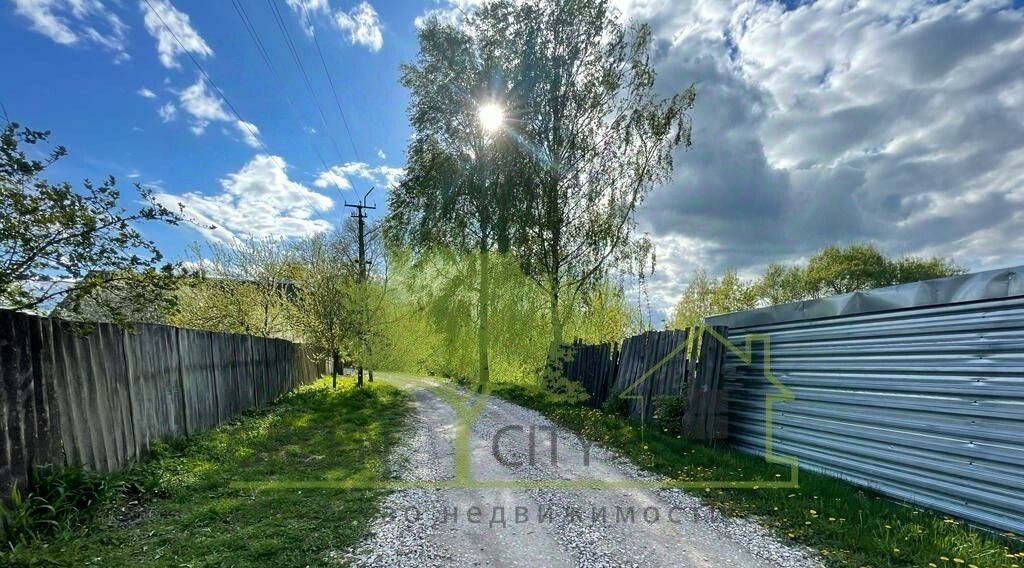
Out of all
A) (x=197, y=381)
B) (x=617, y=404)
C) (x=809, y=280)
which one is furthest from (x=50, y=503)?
(x=809, y=280)

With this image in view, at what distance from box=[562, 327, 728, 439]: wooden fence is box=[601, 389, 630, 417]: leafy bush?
0.03 meters

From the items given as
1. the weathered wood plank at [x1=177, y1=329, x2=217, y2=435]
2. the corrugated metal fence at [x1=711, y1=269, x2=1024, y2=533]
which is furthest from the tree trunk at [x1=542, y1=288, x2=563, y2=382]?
the weathered wood plank at [x1=177, y1=329, x2=217, y2=435]

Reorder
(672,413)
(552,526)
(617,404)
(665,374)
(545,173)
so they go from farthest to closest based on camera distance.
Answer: (545,173)
(617,404)
(665,374)
(672,413)
(552,526)

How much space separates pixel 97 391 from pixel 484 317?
7701 millimetres

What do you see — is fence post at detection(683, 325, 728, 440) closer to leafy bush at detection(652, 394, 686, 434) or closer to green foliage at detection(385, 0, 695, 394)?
leafy bush at detection(652, 394, 686, 434)

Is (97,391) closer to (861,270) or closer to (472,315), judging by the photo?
(472,315)

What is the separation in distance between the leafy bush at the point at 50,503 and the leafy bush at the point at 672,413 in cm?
644

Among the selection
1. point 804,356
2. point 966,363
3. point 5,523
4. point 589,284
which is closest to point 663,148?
point 589,284

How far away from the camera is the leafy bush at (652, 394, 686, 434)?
6.50 m

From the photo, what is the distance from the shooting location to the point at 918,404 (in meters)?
3.95

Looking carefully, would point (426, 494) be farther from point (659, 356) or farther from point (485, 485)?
point (659, 356)

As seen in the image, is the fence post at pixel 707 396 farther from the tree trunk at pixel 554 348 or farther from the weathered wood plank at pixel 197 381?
the weathered wood plank at pixel 197 381

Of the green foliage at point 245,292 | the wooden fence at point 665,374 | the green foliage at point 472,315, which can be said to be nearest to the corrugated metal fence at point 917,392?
the wooden fence at point 665,374

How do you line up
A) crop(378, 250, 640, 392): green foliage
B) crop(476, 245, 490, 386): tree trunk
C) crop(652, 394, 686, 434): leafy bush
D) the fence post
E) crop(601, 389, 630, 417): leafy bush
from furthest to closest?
crop(476, 245, 490, 386): tree trunk → crop(378, 250, 640, 392): green foliage → crop(601, 389, 630, 417): leafy bush → crop(652, 394, 686, 434): leafy bush → the fence post
